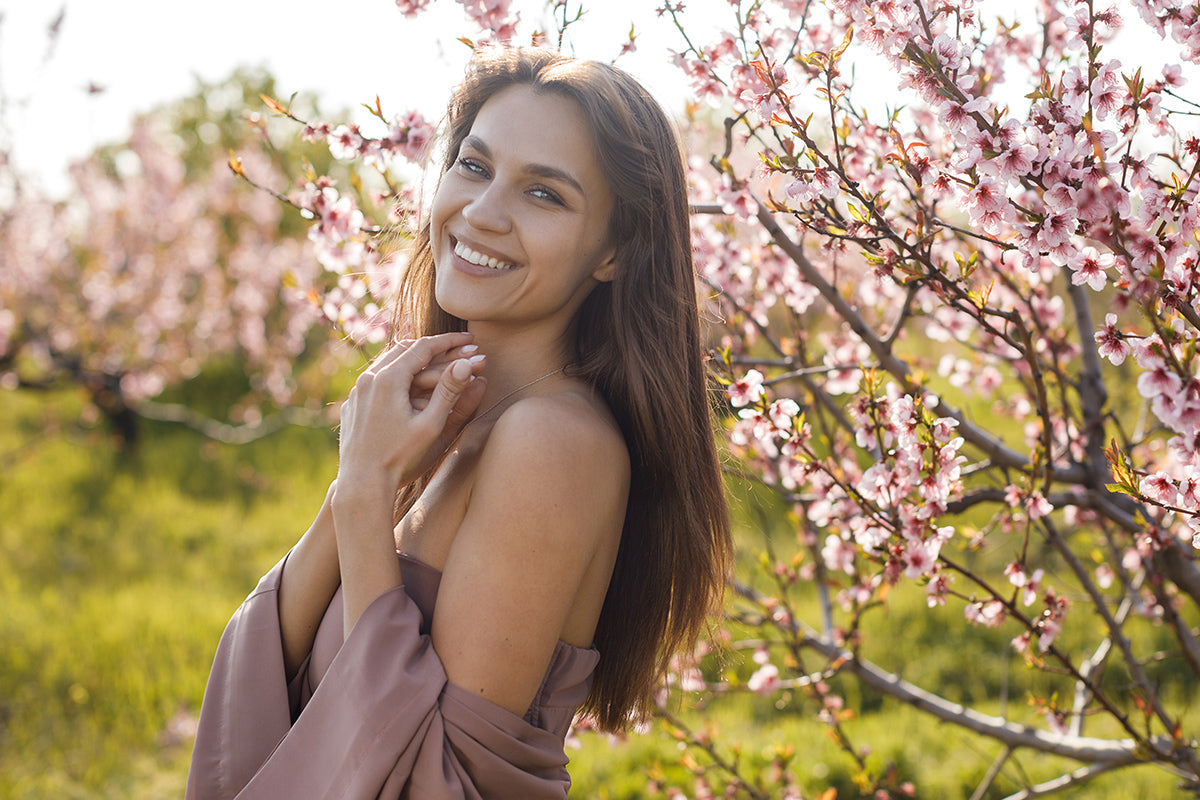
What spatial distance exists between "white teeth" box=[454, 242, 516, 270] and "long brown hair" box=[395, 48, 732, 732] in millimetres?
222

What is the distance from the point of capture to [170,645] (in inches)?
203

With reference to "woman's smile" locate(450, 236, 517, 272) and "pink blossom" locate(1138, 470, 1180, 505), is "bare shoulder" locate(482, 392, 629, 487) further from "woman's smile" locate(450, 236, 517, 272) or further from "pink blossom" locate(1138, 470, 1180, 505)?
"pink blossom" locate(1138, 470, 1180, 505)

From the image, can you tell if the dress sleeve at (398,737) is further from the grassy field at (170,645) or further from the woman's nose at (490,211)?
the grassy field at (170,645)

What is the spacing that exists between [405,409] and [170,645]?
4.40m

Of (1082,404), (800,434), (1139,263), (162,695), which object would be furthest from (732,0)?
(162,695)

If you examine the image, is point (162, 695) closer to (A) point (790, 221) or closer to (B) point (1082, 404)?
(A) point (790, 221)

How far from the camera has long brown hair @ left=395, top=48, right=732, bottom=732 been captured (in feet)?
5.41

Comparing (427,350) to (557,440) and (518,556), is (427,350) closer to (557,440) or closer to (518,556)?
(557,440)

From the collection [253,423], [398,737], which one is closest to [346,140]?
[398,737]

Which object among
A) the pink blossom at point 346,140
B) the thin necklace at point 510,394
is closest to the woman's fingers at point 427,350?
the thin necklace at point 510,394

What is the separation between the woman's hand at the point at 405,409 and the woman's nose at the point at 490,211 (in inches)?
8.1

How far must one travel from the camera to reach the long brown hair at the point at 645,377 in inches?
64.9

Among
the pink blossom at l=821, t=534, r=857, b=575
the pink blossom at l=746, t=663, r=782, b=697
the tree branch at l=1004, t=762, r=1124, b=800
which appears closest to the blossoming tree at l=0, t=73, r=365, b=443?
the pink blossom at l=746, t=663, r=782, b=697

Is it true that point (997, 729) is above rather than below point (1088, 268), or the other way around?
below
